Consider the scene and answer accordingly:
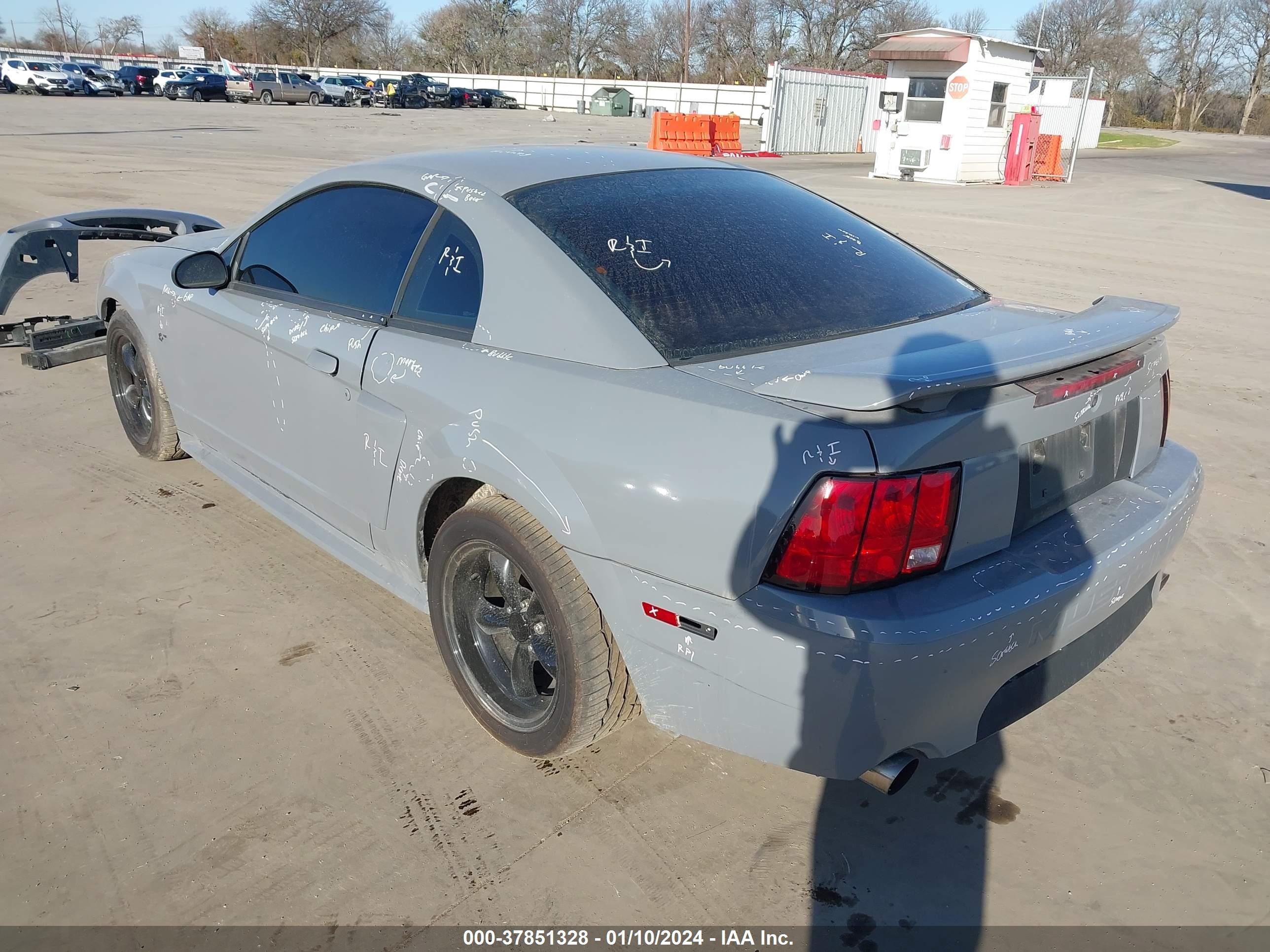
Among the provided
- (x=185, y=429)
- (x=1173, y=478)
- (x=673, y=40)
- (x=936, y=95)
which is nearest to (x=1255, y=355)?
(x=1173, y=478)

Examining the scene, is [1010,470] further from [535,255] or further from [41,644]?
[41,644]

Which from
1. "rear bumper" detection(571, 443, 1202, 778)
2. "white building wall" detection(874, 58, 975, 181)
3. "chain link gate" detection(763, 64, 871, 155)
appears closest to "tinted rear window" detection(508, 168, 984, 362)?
"rear bumper" detection(571, 443, 1202, 778)

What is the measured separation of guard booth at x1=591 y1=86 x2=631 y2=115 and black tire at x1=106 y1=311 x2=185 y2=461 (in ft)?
159

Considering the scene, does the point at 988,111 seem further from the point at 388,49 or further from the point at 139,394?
the point at 388,49

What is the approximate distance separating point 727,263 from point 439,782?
1.67m

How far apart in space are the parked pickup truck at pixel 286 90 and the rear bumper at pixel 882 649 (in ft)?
177

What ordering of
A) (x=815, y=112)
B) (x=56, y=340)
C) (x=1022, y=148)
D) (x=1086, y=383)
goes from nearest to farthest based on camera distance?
(x=1086, y=383)
(x=56, y=340)
(x=1022, y=148)
(x=815, y=112)

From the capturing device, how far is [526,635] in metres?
2.66

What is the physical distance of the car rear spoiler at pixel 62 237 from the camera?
19.0 feet

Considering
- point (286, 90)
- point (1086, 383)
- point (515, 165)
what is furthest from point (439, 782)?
point (286, 90)

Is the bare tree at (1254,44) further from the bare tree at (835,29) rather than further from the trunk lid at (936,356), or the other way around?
the trunk lid at (936,356)

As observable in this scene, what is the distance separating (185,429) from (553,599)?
267cm

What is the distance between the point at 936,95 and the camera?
71.4 feet

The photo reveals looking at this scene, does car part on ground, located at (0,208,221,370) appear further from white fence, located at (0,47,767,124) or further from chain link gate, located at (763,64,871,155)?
white fence, located at (0,47,767,124)
